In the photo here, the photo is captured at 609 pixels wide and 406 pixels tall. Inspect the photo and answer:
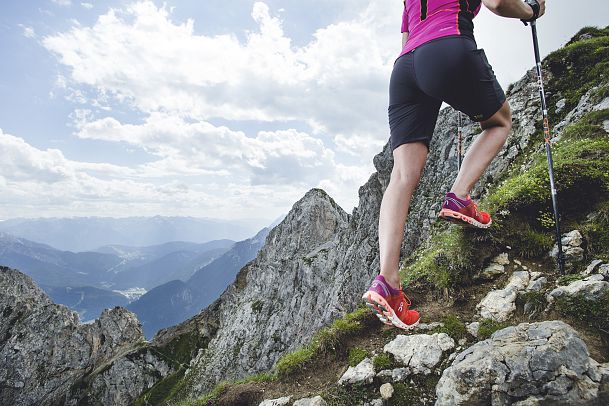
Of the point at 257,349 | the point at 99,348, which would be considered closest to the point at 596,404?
the point at 257,349

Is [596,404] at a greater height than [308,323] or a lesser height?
greater

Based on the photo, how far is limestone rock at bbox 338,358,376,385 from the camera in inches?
204

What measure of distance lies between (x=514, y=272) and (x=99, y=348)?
406ft

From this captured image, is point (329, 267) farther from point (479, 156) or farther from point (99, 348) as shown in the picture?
point (99, 348)

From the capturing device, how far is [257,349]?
225 feet

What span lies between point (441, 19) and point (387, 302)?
3.86 meters

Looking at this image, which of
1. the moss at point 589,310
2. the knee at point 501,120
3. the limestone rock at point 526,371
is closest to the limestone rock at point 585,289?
the moss at point 589,310

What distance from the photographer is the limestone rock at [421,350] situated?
16.3 feet

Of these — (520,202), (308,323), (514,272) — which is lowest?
(308,323)

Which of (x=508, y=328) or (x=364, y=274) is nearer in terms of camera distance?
(x=508, y=328)

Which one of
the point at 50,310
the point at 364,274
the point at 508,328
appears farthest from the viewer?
the point at 50,310

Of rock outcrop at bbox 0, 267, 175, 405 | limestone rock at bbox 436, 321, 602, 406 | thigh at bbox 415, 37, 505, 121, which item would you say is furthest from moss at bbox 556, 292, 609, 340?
rock outcrop at bbox 0, 267, 175, 405

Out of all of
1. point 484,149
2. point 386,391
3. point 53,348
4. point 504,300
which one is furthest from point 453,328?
point 53,348

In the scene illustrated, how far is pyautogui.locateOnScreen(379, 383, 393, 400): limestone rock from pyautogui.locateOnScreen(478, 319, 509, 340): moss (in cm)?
145
